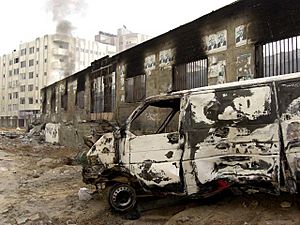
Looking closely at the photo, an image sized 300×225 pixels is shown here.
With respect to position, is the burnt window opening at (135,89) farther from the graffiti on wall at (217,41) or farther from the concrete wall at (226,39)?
the graffiti on wall at (217,41)

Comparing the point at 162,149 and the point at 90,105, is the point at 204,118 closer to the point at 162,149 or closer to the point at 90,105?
the point at 162,149

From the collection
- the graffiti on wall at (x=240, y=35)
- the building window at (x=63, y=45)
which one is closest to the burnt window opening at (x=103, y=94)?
the graffiti on wall at (x=240, y=35)

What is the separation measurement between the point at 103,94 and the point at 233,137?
12218 mm

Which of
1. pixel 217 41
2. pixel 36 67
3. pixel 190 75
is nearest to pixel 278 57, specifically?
pixel 217 41

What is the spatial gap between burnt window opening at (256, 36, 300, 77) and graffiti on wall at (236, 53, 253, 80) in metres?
0.21

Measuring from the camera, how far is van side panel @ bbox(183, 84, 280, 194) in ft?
15.1

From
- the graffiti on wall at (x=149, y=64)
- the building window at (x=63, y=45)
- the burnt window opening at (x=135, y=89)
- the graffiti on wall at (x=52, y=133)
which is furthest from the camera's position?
the building window at (x=63, y=45)

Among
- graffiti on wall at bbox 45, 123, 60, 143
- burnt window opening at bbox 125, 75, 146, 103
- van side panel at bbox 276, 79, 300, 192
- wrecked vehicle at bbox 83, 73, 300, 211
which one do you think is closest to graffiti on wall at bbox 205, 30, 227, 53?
burnt window opening at bbox 125, 75, 146, 103

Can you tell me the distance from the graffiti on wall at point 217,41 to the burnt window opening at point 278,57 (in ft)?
3.73

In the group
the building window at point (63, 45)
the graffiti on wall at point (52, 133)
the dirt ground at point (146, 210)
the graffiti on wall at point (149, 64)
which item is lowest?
the dirt ground at point (146, 210)

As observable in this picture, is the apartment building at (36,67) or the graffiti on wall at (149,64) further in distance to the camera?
the apartment building at (36,67)

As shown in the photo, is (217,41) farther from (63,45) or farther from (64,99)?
(63,45)

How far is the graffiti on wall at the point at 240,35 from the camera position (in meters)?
8.32

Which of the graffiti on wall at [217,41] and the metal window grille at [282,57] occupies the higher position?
the graffiti on wall at [217,41]
